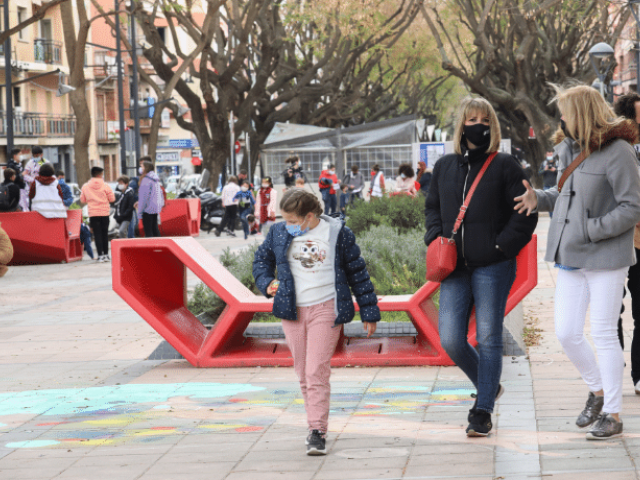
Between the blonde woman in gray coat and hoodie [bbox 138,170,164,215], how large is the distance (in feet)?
48.1

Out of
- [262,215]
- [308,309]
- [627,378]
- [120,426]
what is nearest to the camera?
[308,309]

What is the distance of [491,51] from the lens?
2928 centimetres

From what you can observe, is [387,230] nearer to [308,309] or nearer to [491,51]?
[308,309]

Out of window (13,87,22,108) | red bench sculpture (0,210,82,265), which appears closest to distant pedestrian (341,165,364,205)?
red bench sculpture (0,210,82,265)

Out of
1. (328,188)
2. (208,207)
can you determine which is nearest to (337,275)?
(208,207)

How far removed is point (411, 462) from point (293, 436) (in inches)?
33.2

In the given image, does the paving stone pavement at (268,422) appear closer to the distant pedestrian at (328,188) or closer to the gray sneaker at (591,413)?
the gray sneaker at (591,413)

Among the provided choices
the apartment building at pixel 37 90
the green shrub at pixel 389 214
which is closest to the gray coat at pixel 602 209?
the green shrub at pixel 389 214

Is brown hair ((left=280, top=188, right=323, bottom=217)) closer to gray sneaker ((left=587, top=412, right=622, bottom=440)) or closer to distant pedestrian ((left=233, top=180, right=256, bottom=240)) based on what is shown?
gray sneaker ((left=587, top=412, right=622, bottom=440))

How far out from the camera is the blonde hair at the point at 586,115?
16.1ft

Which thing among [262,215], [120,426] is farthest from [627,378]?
[262,215]

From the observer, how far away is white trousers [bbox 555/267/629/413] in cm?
495

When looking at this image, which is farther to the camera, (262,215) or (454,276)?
(262,215)

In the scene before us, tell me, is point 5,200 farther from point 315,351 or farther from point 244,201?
point 315,351
